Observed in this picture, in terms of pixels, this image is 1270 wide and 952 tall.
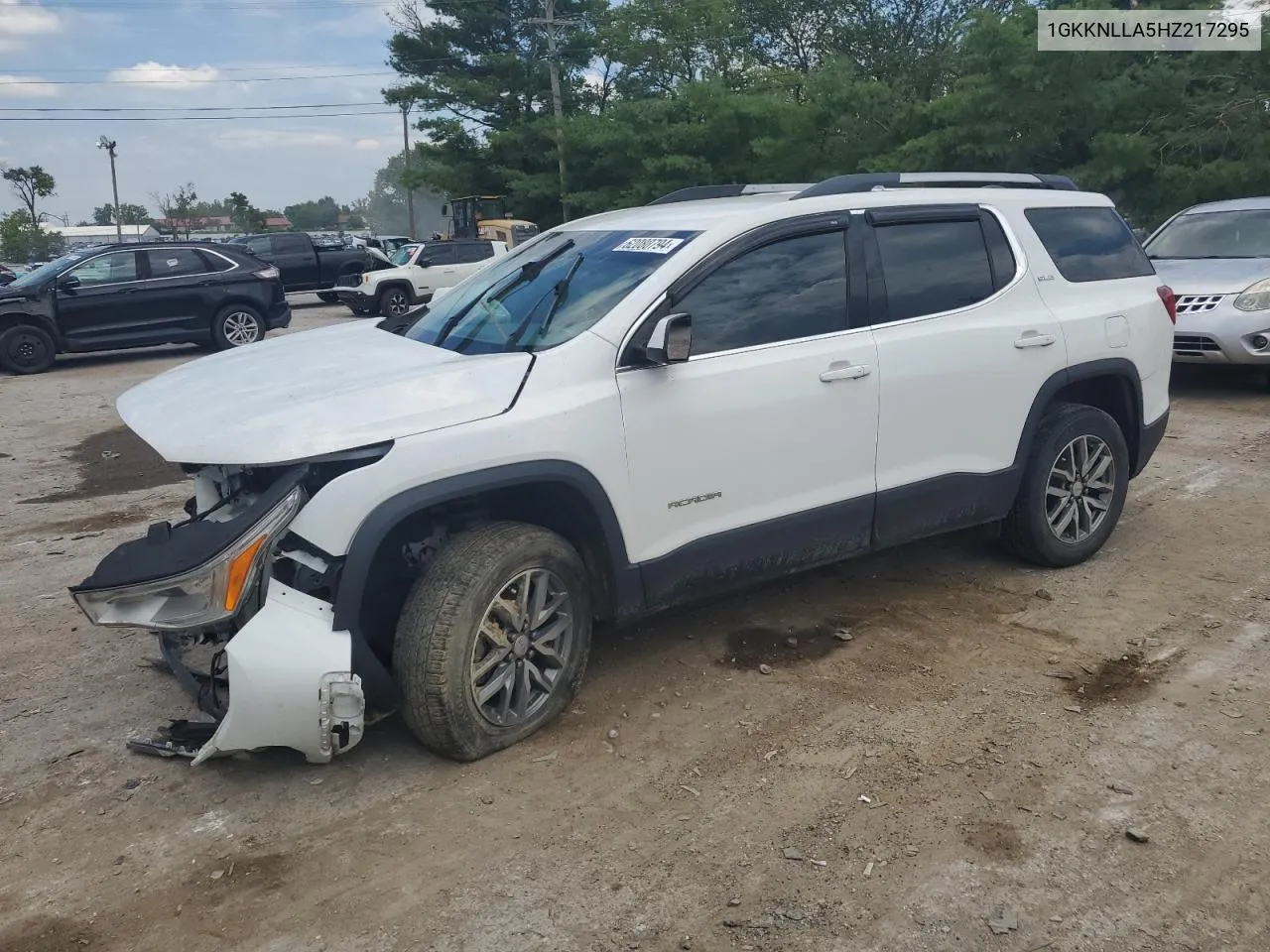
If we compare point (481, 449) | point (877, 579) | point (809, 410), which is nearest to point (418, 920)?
point (481, 449)

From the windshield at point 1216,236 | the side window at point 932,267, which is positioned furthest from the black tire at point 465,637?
the windshield at point 1216,236

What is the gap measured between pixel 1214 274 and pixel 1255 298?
565mm

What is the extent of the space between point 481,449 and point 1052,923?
7.07ft

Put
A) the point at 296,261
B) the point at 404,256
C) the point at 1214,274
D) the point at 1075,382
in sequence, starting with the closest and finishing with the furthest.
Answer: the point at 1075,382 → the point at 1214,274 → the point at 404,256 → the point at 296,261

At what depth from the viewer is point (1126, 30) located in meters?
18.8

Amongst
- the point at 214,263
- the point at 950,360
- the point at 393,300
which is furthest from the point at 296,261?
the point at 950,360

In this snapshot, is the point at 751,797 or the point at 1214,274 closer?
the point at 751,797

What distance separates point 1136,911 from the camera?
2812 millimetres

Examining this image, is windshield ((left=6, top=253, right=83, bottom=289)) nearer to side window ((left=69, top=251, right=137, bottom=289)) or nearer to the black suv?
the black suv

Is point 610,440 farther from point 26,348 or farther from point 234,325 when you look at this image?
point 26,348

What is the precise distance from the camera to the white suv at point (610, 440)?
10.8ft

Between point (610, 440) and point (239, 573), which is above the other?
point (610, 440)

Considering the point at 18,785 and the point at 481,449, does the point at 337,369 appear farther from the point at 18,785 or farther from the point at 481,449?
the point at 18,785

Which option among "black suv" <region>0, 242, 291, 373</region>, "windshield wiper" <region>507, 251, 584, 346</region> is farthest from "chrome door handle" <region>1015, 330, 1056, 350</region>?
"black suv" <region>0, 242, 291, 373</region>
